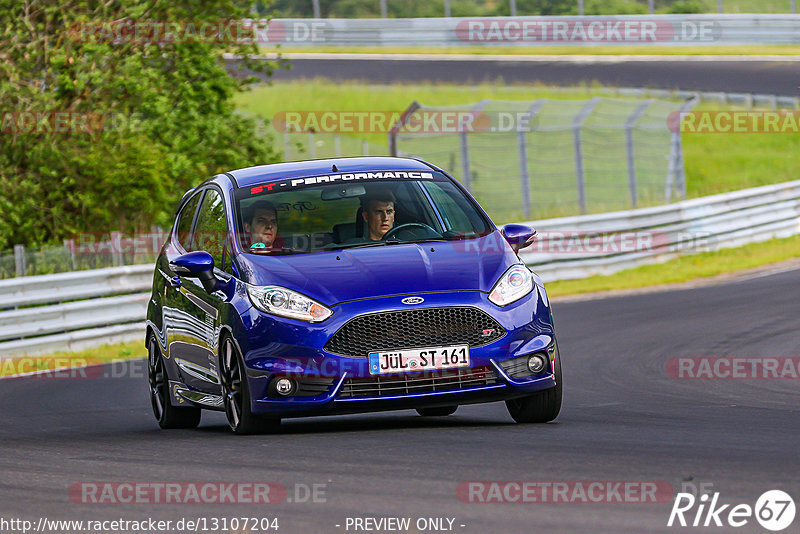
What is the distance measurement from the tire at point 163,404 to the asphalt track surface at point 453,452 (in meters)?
0.15

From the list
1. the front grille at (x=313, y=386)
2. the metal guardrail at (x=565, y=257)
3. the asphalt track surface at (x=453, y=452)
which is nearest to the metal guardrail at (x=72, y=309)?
the metal guardrail at (x=565, y=257)

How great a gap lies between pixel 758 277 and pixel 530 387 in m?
12.3

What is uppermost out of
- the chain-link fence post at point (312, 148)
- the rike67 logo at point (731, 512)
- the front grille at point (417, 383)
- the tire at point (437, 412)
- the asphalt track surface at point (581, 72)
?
the rike67 logo at point (731, 512)

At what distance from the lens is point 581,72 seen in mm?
37062

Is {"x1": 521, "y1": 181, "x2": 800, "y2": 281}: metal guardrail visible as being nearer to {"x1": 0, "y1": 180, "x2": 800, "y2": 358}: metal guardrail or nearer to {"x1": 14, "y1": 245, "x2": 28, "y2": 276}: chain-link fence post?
{"x1": 0, "y1": 180, "x2": 800, "y2": 358}: metal guardrail

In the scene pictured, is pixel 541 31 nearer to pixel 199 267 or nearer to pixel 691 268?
pixel 691 268

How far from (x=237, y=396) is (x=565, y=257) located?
45.3ft

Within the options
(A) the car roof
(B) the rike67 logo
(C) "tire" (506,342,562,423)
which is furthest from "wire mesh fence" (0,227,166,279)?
(B) the rike67 logo

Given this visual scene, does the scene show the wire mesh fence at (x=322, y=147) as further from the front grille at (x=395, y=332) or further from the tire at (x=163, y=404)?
the front grille at (x=395, y=332)

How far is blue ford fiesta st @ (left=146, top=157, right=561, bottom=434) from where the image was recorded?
25.0 ft

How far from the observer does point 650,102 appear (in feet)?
80.3

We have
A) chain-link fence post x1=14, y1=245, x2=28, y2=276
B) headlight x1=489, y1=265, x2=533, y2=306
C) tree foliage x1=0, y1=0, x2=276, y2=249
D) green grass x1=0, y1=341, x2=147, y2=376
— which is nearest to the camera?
headlight x1=489, y1=265, x2=533, y2=306

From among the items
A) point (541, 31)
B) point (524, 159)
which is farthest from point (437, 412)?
point (541, 31)

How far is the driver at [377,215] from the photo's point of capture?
28.5 ft
